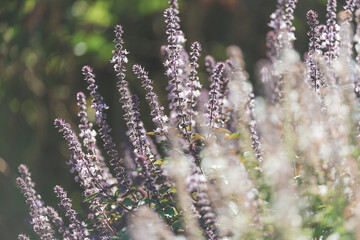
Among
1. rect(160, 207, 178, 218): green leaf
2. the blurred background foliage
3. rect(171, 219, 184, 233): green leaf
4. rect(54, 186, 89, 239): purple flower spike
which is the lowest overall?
rect(171, 219, 184, 233): green leaf

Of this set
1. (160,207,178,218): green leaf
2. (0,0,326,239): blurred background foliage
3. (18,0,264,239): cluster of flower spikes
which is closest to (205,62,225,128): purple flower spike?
(18,0,264,239): cluster of flower spikes

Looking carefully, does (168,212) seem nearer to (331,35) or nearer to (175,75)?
(175,75)

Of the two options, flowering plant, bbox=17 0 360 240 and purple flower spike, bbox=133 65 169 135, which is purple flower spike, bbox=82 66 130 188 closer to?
flowering plant, bbox=17 0 360 240

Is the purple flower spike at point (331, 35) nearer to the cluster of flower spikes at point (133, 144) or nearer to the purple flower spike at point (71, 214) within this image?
the cluster of flower spikes at point (133, 144)

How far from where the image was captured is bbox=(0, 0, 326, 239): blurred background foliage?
5184mm

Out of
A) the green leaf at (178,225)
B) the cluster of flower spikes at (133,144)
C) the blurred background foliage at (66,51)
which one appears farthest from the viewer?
the blurred background foliage at (66,51)

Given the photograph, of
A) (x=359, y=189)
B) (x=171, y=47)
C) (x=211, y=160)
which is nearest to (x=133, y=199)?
(x=211, y=160)

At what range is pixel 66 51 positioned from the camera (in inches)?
212

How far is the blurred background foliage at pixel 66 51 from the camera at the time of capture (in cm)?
518

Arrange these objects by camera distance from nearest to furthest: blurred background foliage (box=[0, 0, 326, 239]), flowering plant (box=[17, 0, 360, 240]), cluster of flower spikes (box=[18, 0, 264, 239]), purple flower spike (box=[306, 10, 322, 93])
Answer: flowering plant (box=[17, 0, 360, 240]) → cluster of flower spikes (box=[18, 0, 264, 239]) → purple flower spike (box=[306, 10, 322, 93]) → blurred background foliage (box=[0, 0, 326, 239])

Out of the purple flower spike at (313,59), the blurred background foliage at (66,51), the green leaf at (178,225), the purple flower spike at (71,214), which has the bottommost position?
the green leaf at (178,225)

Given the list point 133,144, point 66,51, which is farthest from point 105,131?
point 66,51

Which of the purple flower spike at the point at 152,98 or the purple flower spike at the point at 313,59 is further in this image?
the purple flower spike at the point at 313,59

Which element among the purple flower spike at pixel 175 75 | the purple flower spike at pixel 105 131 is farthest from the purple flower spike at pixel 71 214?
the purple flower spike at pixel 175 75
